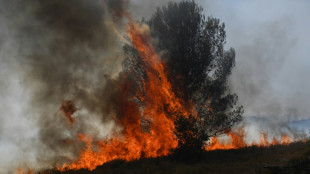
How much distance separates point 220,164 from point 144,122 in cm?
777

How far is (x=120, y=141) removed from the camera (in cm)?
1805

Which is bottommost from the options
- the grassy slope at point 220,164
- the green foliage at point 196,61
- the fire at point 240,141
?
the grassy slope at point 220,164

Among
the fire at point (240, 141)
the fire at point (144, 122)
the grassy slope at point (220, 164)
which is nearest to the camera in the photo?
the grassy slope at point (220, 164)

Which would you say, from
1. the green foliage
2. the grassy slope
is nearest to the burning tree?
the green foliage

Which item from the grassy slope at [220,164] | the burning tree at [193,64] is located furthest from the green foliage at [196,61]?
the grassy slope at [220,164]

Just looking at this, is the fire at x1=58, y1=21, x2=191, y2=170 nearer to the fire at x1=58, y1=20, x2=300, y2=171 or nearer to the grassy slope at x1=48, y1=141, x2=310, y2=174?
the fire at x1=58, y1=20, x2=300, y2=171

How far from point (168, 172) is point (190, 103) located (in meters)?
6.76

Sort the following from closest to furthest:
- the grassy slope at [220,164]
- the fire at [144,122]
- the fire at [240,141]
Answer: the grassy slope at [220,164] → the fire at [144,122] → the fire at [240,141]

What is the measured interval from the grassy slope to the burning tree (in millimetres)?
2374

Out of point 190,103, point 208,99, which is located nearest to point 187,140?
point 190,103

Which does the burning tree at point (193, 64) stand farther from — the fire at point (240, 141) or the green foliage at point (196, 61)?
the fire at point (240, 141)

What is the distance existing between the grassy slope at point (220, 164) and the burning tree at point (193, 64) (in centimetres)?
237

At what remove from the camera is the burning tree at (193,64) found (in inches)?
701

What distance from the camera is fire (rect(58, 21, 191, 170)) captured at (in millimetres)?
16641
